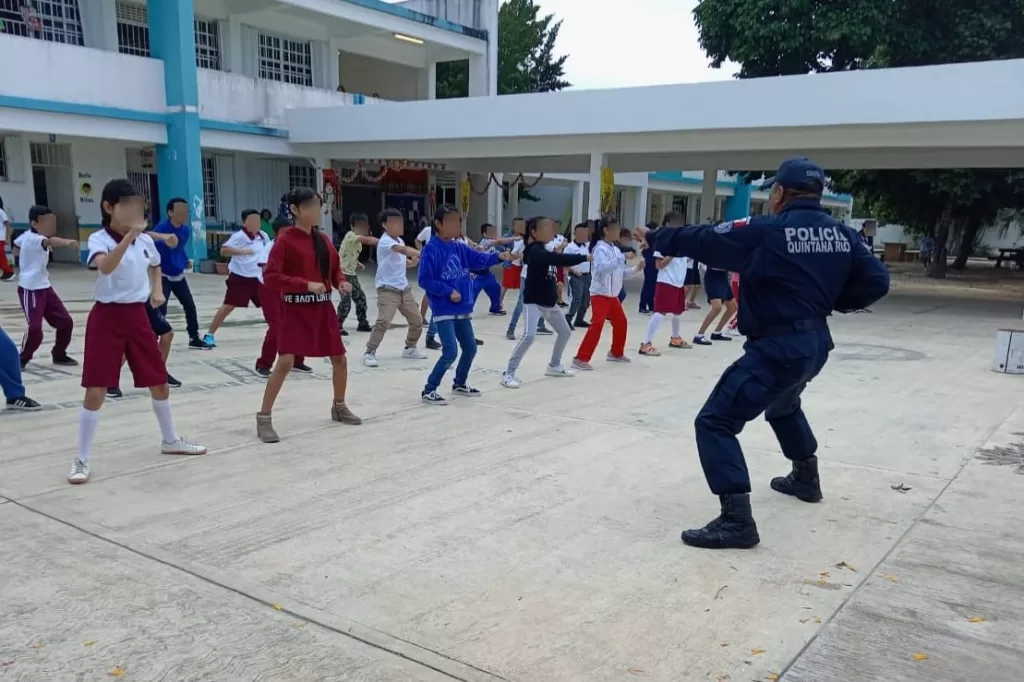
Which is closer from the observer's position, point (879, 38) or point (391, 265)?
point (391, 265)

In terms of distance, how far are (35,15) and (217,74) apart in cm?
383

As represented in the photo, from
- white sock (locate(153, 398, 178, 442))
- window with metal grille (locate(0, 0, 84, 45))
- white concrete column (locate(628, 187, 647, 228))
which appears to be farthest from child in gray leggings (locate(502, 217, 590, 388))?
white concrete column (locate(628, 187, 647, 228))

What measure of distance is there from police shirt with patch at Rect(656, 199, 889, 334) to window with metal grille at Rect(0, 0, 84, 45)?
18.2 metres

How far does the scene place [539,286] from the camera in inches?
303

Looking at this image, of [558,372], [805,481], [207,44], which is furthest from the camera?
[207,44]

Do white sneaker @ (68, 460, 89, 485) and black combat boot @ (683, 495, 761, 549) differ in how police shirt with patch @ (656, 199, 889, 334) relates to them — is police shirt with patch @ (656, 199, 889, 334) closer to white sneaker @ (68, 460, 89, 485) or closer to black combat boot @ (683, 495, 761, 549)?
black combat boot @ (683, 495, 761, 549)

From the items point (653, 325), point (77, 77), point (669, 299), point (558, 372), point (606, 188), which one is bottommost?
point (558, 372)

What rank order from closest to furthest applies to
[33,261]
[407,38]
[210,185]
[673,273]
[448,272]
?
[448,272]
[33,261]
[673,273]
[210,185]
[407,38]

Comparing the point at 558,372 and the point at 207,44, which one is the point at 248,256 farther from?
the point at 207,44

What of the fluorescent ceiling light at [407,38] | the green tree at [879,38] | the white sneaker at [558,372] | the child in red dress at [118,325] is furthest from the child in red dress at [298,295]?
the fluorescent ceiling light at [407,38]

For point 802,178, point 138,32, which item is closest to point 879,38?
point 138,32

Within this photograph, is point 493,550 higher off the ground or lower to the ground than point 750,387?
lower

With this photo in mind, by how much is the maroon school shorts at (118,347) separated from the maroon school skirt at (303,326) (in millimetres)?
901

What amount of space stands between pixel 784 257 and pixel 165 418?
3785mm
